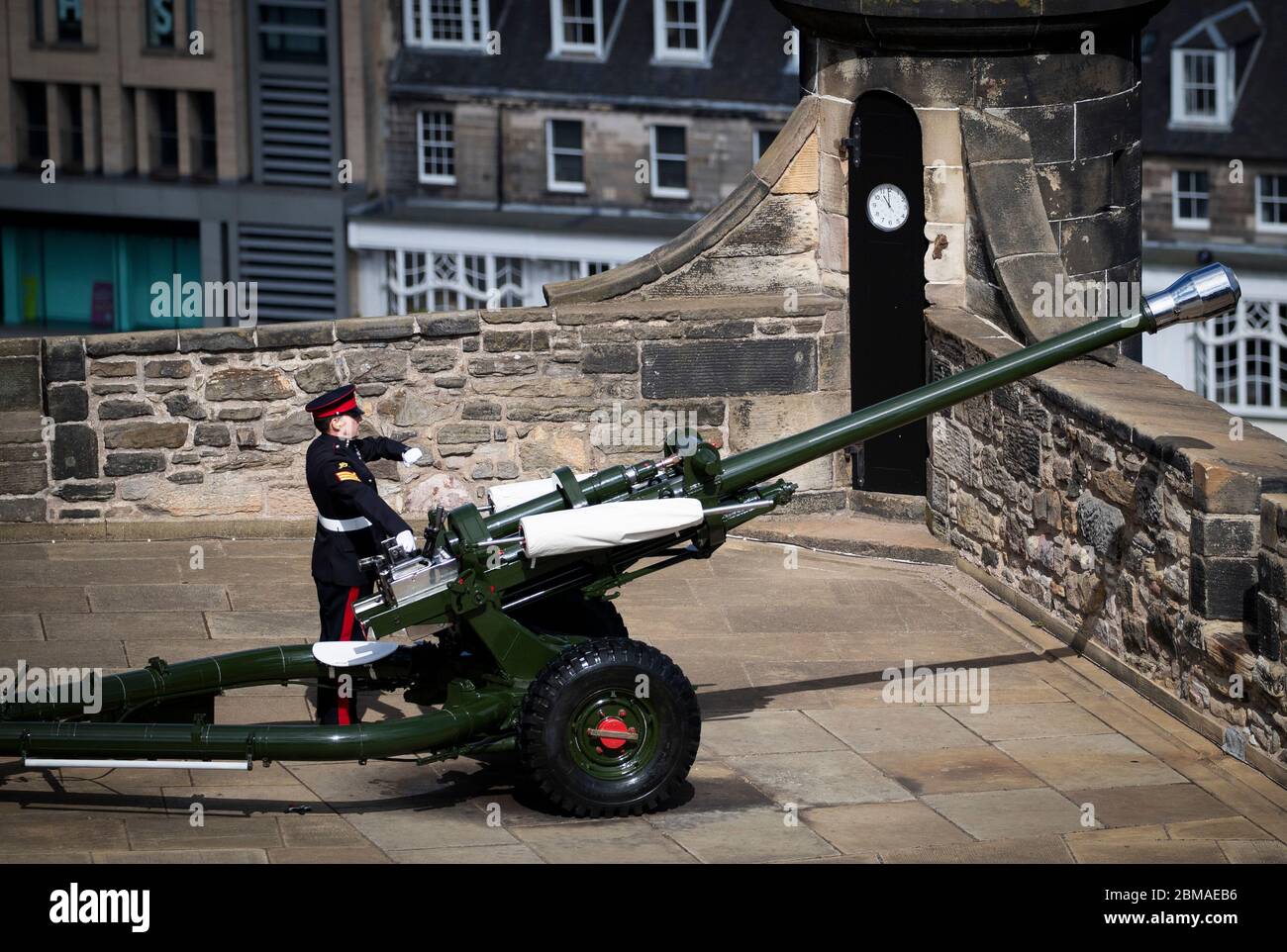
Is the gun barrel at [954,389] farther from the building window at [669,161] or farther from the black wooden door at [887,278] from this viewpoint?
the building window at [669,161]

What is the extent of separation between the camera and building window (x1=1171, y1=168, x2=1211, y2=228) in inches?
1726

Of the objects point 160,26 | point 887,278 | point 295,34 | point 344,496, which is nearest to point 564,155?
point 295,34

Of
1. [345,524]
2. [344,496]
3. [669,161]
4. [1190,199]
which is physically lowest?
[345,524]

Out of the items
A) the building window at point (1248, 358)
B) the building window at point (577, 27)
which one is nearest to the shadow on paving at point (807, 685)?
the building window at point (1248, 358)

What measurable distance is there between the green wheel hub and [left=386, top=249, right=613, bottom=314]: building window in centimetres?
3830

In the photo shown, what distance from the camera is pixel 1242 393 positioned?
1747 inches

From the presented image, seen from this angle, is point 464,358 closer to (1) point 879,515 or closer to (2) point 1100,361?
(1) point 879,515

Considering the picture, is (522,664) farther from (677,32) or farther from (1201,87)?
(677,32)

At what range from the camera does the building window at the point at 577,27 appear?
47.1 metres

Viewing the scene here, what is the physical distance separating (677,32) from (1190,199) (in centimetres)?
1109

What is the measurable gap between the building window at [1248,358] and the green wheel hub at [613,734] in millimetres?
36694

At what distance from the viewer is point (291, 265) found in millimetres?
49469

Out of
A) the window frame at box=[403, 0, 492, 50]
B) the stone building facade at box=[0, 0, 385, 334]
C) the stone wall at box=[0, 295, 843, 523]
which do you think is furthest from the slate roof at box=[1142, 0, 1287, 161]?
the stone wall at box=[0, 295, 843, 523]
